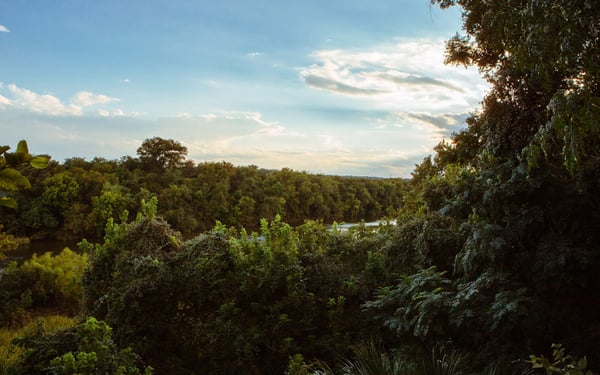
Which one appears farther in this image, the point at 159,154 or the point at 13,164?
the point at 159,154

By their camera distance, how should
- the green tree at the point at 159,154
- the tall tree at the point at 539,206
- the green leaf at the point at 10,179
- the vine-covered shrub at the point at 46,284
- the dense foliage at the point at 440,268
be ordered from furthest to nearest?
the green tree at the point at 159,154
the vine-covered shrub at the point at 46,284
the dense foliage at the point at 440,268
the tall tree at the point at 539,206
the green leaf at the point at 10,179

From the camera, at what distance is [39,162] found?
43.2 inches

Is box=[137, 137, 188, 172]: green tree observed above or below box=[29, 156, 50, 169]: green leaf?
above

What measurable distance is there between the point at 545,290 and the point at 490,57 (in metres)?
3.22

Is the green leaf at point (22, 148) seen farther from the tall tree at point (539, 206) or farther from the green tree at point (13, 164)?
the tall tree at point (539, 206)

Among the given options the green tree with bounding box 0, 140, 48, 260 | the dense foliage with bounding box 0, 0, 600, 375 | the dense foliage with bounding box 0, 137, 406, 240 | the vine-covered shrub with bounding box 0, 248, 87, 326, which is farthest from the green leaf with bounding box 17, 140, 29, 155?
the dense foliage with bounding box 0, 137, 406, 240

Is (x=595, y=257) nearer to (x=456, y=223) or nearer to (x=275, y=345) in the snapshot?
(x=456, y=223)

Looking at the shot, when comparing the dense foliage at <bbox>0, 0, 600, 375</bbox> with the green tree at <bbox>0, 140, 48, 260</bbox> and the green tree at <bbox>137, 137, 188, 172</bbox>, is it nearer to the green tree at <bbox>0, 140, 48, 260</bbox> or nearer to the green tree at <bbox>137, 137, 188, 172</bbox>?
the green tree at <bbox>0, 140, 48, 260</bbox>

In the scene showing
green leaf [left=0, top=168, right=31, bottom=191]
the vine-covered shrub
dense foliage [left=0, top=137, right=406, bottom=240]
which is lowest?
the vine-covered shrub

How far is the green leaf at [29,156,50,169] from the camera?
1062 millimetres

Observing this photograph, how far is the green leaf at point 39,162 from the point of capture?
1062 mm

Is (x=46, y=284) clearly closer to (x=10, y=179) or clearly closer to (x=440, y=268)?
(x=440, y=268)

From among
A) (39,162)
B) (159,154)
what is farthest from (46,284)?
(159,154)

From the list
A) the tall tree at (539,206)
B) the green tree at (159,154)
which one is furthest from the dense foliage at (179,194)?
the tall tree at (539,206)
